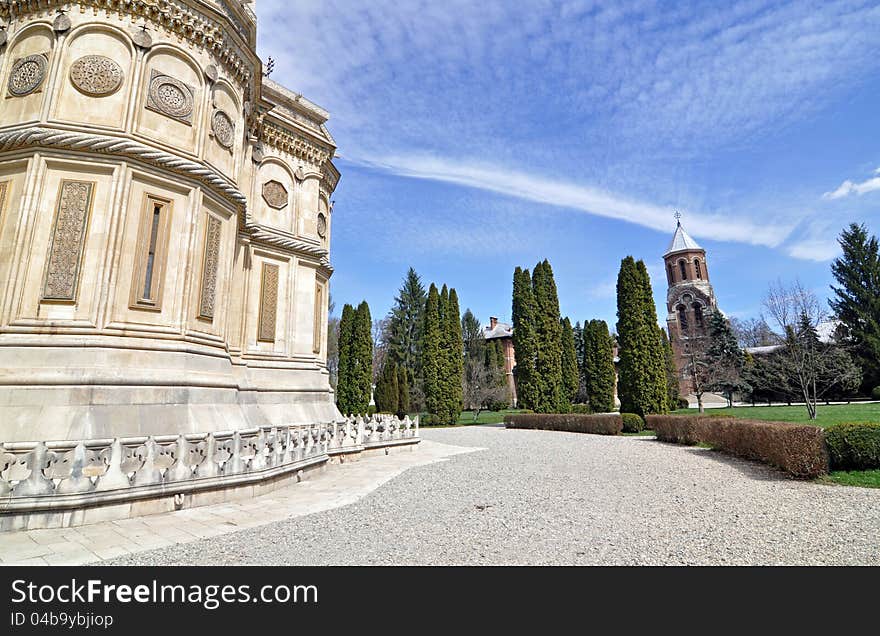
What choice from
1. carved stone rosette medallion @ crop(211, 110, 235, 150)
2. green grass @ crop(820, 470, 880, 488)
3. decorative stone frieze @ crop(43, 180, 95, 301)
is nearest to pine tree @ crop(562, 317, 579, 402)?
green grass @ crop(820, 470, 880, 488)

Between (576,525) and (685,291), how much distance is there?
63.2 meters

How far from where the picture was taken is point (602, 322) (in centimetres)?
3616

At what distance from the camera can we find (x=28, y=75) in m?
9.03

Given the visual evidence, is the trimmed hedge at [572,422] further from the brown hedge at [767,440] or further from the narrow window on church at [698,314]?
the narrow window on church at [698,314]

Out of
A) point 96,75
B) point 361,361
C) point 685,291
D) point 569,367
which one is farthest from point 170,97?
point 685,291

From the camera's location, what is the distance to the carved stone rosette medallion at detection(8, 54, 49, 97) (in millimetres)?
8938

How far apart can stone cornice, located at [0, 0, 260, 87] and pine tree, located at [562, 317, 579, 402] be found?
30269 mm

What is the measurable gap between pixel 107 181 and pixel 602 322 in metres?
34.5

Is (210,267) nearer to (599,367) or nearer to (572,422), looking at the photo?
(572,422)

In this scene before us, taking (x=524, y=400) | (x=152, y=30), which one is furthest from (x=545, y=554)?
(x=524, y=400)

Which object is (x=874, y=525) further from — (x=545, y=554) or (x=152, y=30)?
(x=152, y=30)

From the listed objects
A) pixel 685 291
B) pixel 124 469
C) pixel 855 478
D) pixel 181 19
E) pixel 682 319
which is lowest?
pixel 855 478

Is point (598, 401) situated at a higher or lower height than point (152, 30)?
lower
